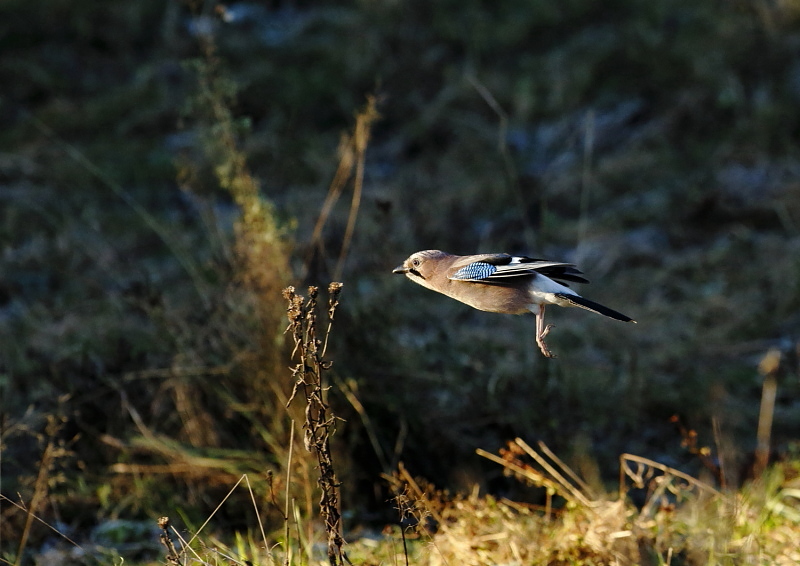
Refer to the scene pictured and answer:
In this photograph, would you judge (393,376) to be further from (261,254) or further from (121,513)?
(121,513)

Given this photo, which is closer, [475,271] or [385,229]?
[475,271]

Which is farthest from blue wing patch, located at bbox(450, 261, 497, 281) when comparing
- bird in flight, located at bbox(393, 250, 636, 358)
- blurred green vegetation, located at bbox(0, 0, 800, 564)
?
blurred green vegetation, located at bbox(0, 0, 800, 564)

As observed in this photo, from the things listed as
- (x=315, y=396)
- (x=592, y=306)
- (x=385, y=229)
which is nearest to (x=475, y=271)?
(x=592, y=306)

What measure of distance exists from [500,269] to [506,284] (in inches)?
1.3

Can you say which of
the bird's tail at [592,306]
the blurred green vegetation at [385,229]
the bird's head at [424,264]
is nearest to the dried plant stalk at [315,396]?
the bird's head at [424,264]

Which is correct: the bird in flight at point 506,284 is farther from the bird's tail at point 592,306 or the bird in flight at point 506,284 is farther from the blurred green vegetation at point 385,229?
the blurred green vegetation at point 385,229

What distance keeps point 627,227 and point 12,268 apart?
3934 mm

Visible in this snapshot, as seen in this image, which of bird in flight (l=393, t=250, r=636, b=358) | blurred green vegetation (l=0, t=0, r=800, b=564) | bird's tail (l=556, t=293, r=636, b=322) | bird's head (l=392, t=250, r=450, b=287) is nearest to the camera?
bird's tail (l=556, t=293, r=636, b=322)

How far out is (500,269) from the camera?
6.67 ft

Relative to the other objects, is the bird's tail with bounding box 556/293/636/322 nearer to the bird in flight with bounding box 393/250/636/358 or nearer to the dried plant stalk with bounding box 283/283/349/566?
the bird in flight with bounding box 393/250/636/358

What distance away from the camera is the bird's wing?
2004mm

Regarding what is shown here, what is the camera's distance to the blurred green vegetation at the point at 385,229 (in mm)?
4031

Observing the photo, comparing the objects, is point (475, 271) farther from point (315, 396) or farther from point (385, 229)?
point (385, 229)

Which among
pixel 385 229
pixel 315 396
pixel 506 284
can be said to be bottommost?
pixel 315 396
